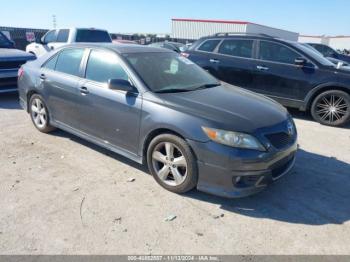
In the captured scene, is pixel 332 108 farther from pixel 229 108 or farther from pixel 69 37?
pixel 69 37

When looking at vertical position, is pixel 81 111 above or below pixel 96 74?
below

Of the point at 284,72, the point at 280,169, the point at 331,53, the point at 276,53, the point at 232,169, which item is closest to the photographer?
the point at 232,169

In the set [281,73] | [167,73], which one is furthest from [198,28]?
[167,73]

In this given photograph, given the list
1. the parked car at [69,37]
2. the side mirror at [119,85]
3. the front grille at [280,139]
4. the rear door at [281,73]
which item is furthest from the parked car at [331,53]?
the side mirror at [119,85]

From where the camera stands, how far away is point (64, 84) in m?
4.81

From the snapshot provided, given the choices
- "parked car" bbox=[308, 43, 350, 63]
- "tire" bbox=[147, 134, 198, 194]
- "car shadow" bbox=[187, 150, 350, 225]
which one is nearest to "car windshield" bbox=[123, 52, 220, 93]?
"tire" bbox=[147, 134, 198, 194]

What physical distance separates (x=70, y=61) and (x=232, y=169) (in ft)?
10.2

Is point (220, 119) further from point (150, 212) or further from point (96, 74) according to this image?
point (96, 74)

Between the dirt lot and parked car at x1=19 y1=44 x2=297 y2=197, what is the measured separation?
0.29 metres

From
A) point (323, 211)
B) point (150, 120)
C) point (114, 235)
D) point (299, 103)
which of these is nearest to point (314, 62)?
point (299, 103)

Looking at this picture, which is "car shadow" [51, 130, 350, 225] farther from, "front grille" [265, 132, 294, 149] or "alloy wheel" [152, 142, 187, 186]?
"front grille" [265, 132, 294, 149]

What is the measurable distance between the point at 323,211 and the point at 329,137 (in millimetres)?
2963

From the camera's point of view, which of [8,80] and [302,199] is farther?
[8,80]

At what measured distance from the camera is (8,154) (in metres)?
4.77
